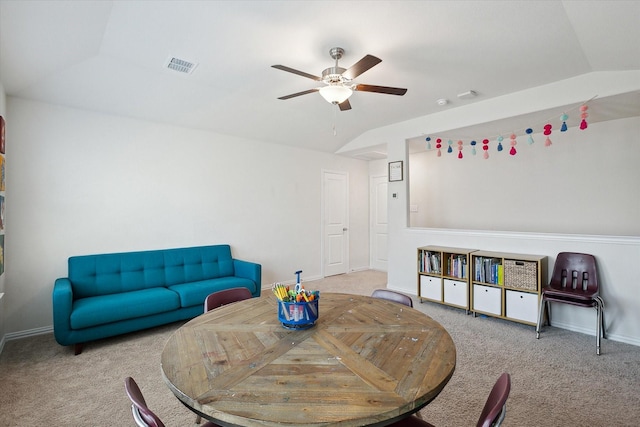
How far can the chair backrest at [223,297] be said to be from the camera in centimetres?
216

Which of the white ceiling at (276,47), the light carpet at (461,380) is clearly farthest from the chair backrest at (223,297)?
the white ceiling at (276,47)

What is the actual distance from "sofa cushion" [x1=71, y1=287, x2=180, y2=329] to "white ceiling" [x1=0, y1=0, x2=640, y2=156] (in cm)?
211

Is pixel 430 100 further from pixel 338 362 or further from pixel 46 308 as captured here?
pixel 46 308

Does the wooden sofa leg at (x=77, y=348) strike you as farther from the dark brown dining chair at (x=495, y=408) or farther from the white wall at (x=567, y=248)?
the white wall at (x=567, y=248)

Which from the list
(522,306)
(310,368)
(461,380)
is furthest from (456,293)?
(310,368)

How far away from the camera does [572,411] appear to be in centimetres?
200

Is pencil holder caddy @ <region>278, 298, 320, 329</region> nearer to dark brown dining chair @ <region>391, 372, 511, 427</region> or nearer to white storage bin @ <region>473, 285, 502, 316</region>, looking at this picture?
dark brown dining chair @ <region>391, 372, 511, 427</region>

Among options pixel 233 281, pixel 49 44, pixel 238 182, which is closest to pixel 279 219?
pixel 238 182

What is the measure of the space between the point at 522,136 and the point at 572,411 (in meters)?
3.80

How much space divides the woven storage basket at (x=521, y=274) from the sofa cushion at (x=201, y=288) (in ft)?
9.89

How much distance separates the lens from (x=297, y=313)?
5.02ft

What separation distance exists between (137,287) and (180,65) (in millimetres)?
2446

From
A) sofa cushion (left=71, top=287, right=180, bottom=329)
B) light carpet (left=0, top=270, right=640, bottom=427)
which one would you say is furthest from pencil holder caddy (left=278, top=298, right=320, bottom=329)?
sofa cushion (left=71, top=287, right=180, bottom=329)

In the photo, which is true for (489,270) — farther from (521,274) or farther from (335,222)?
(335,222)
